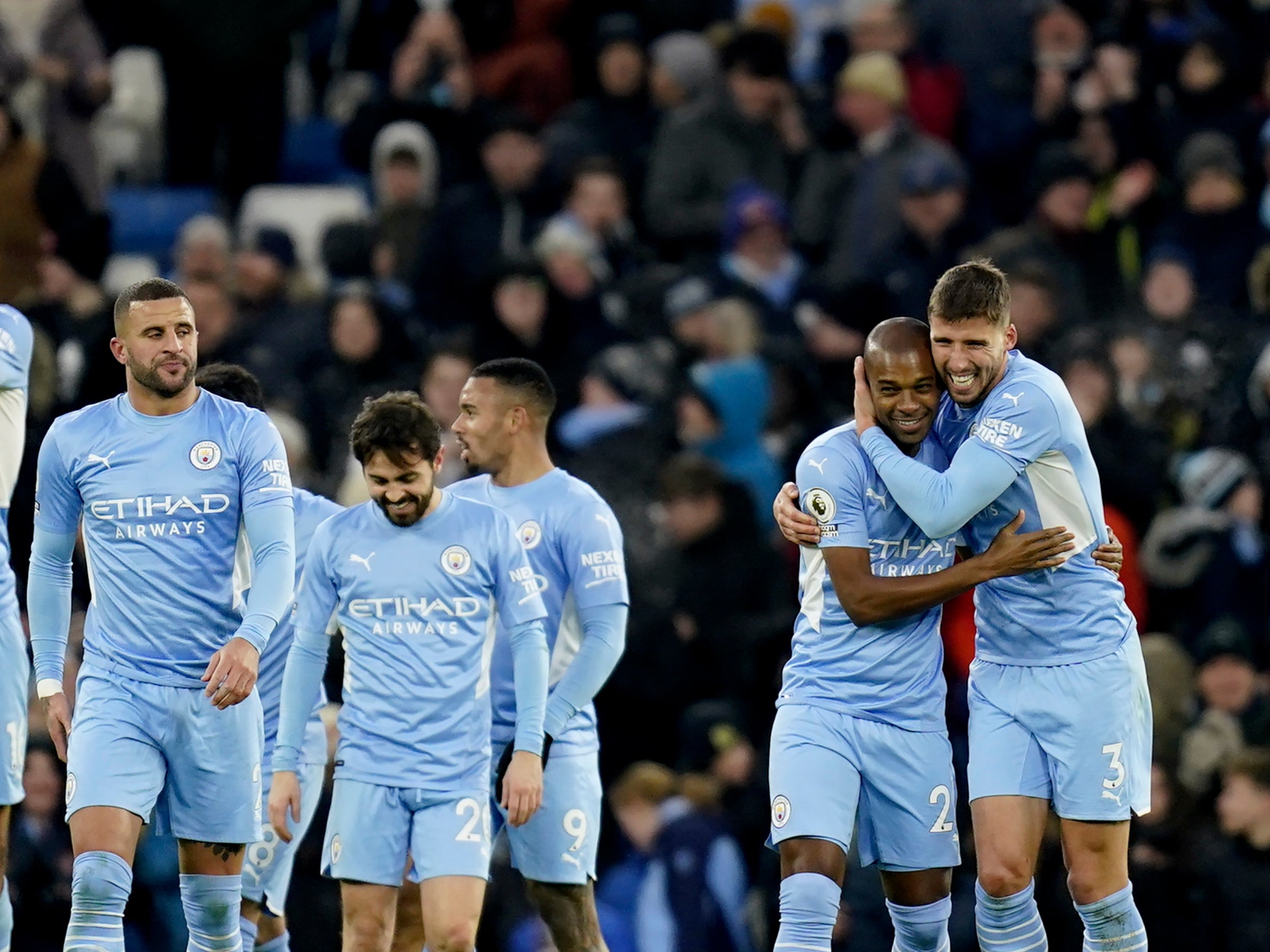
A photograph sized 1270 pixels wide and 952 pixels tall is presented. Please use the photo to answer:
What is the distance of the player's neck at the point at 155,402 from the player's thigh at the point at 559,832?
1.92 m

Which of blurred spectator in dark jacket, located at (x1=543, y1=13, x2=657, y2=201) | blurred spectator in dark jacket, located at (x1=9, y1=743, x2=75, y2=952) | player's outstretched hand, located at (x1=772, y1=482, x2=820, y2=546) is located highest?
blurred spectator in dark jacket, located at (x1=543, y1=13, x2=657, y2=201)

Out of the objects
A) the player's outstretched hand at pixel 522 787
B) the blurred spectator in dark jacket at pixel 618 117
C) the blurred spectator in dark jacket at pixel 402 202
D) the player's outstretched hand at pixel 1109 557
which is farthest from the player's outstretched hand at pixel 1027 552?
the blurred spectator in dark jacket at pixel 618 117

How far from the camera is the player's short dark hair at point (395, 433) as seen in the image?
8.05 metres

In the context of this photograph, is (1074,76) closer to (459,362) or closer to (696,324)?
(696,324)

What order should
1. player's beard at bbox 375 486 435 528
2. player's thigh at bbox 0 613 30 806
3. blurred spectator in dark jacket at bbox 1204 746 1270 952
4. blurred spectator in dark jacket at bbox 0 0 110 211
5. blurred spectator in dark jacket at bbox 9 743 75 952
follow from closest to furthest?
player's beard at bbox 375 486 435 528 → player's thigh at bbox 0 613 30 806 → blurred spectator in dark jacket at bbox 1204 746 1270 952 → blurred spectator in dark jacket at bbox 9 743 75 952 → blurred spectator in dark jacket at bbox 0 0 110 211

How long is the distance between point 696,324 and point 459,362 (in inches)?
63.4

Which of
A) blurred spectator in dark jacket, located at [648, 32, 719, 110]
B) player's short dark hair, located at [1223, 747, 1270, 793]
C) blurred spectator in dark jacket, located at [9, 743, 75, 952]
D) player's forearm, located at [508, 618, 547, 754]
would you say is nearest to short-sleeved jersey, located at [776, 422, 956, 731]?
player's forearm, located at [508, 618, 547, 754]

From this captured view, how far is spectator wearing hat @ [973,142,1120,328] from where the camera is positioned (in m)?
13.9

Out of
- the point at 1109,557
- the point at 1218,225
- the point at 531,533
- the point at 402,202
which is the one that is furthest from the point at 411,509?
the point at 1218,225

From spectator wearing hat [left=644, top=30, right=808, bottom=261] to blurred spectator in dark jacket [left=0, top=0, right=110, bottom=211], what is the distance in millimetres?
3597

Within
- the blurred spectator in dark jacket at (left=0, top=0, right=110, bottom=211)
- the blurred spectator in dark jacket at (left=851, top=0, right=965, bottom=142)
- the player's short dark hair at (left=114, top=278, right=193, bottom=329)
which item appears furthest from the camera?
the blurred spectator in dark jacket at (left=851, top=0, right=965, bottom=142)

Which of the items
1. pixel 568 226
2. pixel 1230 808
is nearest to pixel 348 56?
pixel 568 226

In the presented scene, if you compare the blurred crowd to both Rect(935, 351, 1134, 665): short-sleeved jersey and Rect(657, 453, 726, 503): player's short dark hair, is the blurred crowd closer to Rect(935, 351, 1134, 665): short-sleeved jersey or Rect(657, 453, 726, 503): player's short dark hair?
Rect(657, 453, 726, 503): player's short dark hair

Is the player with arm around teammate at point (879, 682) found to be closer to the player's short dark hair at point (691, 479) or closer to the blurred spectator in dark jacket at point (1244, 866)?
the blurred spectator in dark jacket at point (1244, 866)
